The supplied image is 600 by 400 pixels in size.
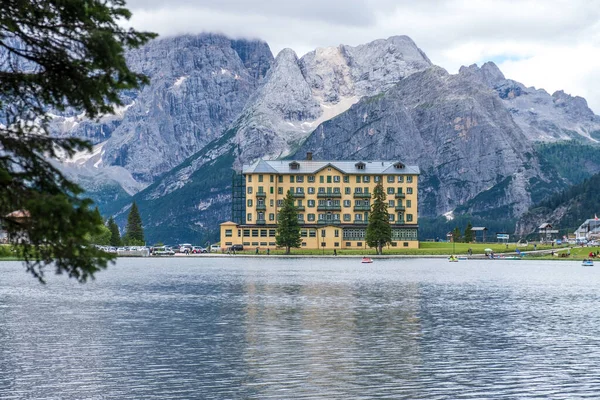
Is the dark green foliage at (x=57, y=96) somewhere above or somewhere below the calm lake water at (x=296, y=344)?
above

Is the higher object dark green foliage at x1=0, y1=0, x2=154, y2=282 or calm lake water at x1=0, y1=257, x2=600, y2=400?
dark green foliage at x1=0, y1=0, x2=154, y2=282

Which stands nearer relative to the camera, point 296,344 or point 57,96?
point 57,96

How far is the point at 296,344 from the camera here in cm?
4756

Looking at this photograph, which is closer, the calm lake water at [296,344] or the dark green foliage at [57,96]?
the dark green foliage at [57,96]

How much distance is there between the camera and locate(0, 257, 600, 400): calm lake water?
35375mm

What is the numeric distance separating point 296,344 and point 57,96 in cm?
2829

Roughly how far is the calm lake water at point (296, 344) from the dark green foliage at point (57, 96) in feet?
47.7

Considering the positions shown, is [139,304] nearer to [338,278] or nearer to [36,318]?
[36,318]

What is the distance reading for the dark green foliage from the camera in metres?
20.1

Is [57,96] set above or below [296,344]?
above

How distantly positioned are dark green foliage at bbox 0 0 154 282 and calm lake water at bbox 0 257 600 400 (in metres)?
14.5

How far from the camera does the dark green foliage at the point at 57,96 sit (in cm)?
2012

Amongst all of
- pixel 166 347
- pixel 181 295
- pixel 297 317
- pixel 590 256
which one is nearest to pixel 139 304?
pixel 181 295

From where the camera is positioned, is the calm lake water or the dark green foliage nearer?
the dark green foliage
